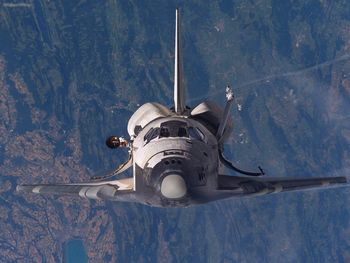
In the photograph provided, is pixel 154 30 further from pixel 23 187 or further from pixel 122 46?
pixel 23 187

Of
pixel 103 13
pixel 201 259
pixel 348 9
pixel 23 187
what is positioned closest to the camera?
pixel 23 187

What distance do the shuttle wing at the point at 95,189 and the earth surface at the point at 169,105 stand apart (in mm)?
44723

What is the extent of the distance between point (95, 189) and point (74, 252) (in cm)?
6407

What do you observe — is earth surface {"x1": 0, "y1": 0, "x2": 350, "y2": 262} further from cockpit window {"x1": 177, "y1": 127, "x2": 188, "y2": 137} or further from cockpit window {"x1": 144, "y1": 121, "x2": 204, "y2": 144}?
cockpit window {"x1": 177, "y1": 127, "x2": 188, "y2": 137}

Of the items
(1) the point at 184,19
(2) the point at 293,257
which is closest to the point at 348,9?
(1) the point at 184,19

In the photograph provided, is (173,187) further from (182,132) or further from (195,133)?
(195,133)

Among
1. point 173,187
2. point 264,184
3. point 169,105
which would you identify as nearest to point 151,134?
point 173,187

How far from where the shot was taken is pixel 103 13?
6681 centimetres

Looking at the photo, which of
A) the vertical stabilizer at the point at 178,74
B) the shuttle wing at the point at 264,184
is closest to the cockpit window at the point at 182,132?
the shuttle wing at the point at 264,184

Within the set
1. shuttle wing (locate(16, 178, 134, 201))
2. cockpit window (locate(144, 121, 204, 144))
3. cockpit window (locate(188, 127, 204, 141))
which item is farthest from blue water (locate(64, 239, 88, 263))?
cockpit window (locate(188, 127, 204, 141))

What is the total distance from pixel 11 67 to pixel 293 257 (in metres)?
58.9

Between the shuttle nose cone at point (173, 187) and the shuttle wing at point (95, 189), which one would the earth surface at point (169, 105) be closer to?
the shuttle wing at point (95, 189)

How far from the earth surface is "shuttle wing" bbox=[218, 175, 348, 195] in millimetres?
44623

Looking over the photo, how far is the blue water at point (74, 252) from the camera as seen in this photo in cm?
7756
